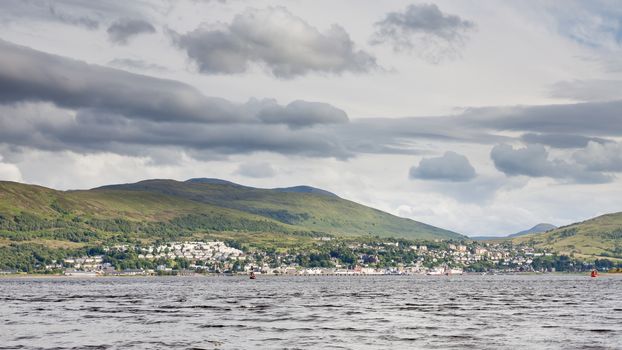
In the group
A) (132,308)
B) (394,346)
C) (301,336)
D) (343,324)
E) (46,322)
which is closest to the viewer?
(394,346)

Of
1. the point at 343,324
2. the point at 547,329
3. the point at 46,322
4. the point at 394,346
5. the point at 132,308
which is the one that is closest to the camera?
the point at 394,346

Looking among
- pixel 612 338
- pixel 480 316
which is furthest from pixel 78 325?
pixel 612 338

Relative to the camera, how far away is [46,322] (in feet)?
337

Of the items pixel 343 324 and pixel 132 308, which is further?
pixel 132 308

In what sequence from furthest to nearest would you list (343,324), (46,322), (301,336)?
(46,322)
(343,324)
(301,336)

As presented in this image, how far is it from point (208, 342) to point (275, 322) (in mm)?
22273

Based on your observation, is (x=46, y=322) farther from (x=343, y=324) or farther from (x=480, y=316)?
(x=480, y=316)

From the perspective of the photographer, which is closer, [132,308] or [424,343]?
[424,343]

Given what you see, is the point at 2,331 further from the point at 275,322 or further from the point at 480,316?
the point at 480,316

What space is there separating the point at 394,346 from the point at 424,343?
3371 mm

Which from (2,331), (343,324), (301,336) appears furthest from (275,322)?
(2,331)

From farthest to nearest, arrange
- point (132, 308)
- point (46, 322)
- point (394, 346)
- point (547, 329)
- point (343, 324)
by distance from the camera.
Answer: point (132, 308)
point (46, 322)
point (343, 324)
point (547, 329)
point (394, 346)

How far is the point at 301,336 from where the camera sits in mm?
81062

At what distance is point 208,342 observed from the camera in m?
77.0
